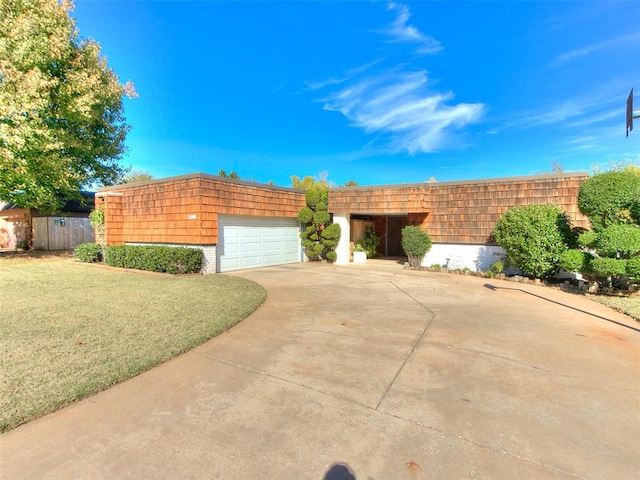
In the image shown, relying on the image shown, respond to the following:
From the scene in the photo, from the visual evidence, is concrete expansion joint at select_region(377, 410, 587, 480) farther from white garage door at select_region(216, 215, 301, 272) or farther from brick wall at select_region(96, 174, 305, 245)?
white garage door at select_region(216, 215, 301, 272)

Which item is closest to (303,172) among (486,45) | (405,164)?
(405,164)

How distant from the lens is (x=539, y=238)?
8859mm

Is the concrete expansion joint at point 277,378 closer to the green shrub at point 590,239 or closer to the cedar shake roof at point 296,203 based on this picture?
the cedar shake roof at point 296,203

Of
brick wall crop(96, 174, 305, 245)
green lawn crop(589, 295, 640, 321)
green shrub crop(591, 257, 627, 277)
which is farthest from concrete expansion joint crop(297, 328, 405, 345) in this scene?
brick wall crop(96, 174, 305, 245)

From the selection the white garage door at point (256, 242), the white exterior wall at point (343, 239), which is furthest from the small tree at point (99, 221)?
the white exterior wall at point (343, 239)

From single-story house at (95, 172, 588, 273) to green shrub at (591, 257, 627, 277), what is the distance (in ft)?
9.98

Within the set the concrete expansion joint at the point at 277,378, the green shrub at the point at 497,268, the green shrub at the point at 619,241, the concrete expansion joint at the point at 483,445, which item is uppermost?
the green shrub at the point at 619,241

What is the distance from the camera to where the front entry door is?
59.1ft

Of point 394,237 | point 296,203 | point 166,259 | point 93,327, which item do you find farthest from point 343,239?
point 93,327

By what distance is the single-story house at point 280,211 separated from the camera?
1060 centimetres

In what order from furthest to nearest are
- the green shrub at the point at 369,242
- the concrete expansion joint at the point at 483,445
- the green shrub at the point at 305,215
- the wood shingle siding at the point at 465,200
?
the green shrub at the point at 369,242, the green shrub at the point at 305,215, the wood shingle siding at the point at 465,200, the concrete expansion joint at the point at 483,445

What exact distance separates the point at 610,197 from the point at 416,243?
591cm

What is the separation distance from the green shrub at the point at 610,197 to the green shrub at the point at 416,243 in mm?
5207

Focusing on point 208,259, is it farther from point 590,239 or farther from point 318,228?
point 590,239
